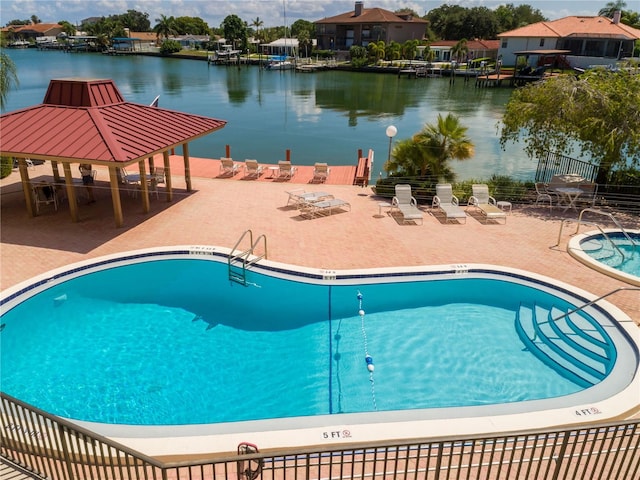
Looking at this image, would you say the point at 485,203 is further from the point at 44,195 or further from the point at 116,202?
the point at 44,195

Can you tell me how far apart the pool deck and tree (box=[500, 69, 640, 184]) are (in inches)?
84.5

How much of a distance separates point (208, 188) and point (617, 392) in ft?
44.9

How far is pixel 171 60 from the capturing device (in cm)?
10744

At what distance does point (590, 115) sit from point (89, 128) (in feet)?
49.2

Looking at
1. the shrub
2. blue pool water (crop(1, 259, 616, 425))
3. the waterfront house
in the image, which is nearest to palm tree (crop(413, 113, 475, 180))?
blue pool water (crop(1, 259, 616, 425))

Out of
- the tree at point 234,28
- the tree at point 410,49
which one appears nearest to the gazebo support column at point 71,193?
the tree at point 410,49

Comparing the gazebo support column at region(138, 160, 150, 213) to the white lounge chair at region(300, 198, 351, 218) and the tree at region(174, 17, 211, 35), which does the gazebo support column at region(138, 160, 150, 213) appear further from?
the tree at region(174, 17, 211, 35)

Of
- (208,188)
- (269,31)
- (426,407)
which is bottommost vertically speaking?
(426,407)

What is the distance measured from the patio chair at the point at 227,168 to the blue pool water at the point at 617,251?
1278 centimetres

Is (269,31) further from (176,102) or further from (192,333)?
(192,333)

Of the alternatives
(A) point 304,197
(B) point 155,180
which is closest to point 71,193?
(B) point 155,180

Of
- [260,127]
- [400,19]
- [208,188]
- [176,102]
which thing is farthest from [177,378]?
[400,19]

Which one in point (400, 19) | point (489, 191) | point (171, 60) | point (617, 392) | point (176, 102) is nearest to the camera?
point (617, 392)

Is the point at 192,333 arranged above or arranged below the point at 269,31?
below
